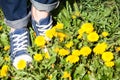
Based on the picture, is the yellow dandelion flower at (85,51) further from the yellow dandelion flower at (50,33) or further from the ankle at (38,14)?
the ankle at (38,14)

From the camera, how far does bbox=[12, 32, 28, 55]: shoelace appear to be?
2.63 m

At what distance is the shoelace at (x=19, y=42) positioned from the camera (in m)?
2.63

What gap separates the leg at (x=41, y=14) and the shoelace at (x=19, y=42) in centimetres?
11

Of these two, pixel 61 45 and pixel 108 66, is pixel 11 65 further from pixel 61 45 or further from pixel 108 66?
pixel 108 66

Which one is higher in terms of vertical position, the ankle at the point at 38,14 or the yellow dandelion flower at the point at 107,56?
the ankle at the point at 38,14

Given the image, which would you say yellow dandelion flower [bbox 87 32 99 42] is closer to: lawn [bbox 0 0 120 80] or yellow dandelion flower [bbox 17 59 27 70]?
lawn [bbox 0 0 120 80]

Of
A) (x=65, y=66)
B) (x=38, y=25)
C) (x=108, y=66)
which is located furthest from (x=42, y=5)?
(x=108, y=66)

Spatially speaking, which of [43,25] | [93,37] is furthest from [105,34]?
[43,25]

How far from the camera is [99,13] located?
2.89 m

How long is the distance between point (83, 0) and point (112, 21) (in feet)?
1.12

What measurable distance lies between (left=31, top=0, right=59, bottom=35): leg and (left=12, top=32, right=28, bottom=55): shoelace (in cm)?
11

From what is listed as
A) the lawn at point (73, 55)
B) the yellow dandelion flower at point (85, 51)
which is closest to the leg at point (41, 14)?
the lawn at point (73, 55)

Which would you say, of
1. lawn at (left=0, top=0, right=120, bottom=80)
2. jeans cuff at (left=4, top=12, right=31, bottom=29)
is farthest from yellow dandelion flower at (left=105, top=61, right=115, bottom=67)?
jeans cuff at (left=4, top=12, right=31, bottom=29)

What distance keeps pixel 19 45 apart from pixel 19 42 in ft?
0.07
